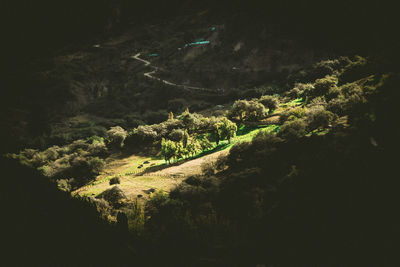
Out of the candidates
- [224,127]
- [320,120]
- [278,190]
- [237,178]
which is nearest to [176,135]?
[224,127]

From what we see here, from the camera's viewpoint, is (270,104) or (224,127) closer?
(224,127)

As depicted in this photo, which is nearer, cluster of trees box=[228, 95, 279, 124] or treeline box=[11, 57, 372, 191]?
treeline box=[11, 57, 372, 191]

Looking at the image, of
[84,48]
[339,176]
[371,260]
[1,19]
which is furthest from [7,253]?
[84,48]

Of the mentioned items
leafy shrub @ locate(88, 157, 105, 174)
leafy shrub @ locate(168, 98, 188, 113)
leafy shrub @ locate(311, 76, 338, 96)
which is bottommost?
leafy shrub @ locate(88, 157, 105, 174)

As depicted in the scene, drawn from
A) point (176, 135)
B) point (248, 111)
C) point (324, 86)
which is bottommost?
point (176, 135)

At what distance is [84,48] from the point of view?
513 feet

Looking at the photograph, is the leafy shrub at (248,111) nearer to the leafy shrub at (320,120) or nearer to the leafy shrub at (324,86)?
the leafy shrub at (324,86)

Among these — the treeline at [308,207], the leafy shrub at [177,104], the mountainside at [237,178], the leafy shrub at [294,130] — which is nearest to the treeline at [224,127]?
the leafy shrub at [294,130]

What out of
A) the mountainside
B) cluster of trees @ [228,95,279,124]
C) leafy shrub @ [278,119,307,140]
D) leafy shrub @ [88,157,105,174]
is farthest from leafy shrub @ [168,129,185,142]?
leafy shrub @ [278,119,307,140]

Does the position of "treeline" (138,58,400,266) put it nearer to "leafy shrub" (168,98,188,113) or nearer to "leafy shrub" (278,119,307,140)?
"leafy shrub" (278,119,307,140)

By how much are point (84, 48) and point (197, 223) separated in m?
171

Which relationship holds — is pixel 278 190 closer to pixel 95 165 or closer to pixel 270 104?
pixel 270 104

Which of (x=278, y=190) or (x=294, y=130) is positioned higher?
(x=294, y=130)

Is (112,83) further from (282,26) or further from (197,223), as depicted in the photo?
(197,223)
